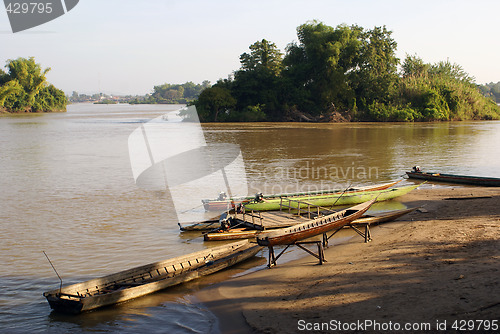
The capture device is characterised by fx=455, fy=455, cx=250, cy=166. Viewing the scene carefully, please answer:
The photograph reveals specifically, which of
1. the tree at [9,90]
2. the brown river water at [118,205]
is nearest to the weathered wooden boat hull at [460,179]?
the brown river water at [118,205]

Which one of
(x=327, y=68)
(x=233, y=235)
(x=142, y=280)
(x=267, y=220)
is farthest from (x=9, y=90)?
(x=142, y=280)

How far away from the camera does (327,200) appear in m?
14.9

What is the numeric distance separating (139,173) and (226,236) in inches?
505

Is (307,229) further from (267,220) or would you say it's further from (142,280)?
(142,280)

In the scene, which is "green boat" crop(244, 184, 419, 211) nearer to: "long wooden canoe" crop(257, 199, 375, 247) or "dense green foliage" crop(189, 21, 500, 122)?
"long wooden canoe" crop(257, 199, 375, 247)

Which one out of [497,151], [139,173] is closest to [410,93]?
[497,151]

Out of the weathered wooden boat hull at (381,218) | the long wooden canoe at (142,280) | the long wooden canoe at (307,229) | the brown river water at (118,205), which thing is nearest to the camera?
the long wooden canoe at (142,280)

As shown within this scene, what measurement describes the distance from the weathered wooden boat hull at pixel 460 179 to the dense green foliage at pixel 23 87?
92.2 m

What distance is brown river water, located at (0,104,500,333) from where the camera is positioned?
786cm

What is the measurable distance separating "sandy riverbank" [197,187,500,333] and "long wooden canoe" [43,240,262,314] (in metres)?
0.71

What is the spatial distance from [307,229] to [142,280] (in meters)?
3.48

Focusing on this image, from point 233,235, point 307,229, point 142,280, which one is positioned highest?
point 307,229

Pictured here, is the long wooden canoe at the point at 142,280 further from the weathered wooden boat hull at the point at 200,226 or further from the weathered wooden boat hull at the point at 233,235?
the weathered wooden boat hull at the point at 200,226

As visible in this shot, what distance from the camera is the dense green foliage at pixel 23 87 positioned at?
94.8m
